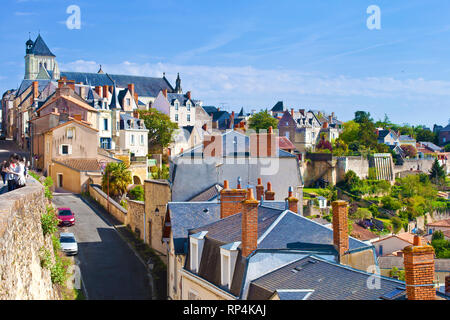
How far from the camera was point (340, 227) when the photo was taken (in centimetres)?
1180

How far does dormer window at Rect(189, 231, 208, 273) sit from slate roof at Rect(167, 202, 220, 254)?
1372 mm

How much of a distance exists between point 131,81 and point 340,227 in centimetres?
7262

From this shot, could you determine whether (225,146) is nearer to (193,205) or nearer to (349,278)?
(193,205)

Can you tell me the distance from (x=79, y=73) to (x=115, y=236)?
55416 mm

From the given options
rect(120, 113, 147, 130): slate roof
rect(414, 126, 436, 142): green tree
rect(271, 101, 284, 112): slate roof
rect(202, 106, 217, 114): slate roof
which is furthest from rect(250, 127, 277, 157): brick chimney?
rect(414, 126, 436, 142): green tree

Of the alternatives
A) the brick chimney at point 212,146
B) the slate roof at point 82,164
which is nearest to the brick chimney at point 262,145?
the brick chimney at point 212,146

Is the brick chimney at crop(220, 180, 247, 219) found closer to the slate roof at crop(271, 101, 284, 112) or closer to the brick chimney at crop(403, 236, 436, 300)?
the brick chimney at crop(403, 236, 436, 300)

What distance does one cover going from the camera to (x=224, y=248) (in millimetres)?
11914

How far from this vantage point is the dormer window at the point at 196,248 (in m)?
13.4

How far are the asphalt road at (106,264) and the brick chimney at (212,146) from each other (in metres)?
5.20

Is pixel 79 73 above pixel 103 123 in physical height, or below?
above

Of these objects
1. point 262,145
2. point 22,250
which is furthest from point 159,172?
point 22,250

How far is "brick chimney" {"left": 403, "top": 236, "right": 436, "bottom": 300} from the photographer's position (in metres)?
8.44
